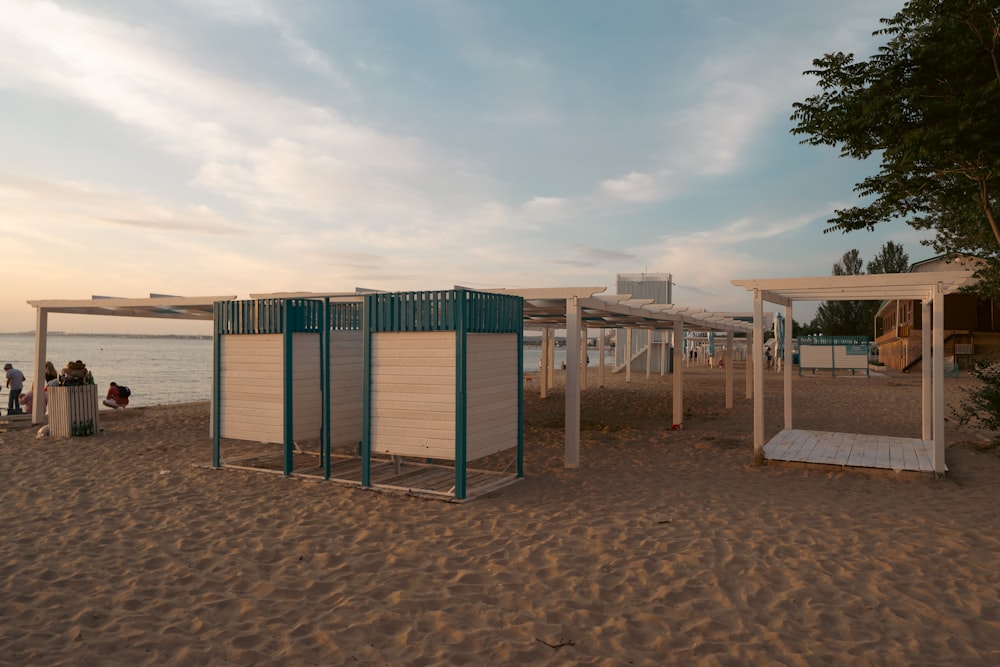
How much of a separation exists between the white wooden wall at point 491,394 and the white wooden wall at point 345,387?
1794 mm

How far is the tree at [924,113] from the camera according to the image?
8.13 meters

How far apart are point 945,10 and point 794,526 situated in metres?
7.18

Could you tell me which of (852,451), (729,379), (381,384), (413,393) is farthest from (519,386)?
(729,379)

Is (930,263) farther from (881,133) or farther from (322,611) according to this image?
(322,611)

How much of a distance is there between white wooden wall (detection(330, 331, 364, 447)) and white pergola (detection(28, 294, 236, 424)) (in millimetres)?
4016

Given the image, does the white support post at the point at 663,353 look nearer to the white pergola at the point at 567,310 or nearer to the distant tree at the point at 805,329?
the white pergola at the point at 567,310

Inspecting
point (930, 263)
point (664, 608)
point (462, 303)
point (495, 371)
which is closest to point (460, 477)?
point (495, 371)

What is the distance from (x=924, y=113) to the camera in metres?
8.83

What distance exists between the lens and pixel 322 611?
4047 mm

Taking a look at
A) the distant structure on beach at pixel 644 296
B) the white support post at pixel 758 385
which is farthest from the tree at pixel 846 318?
the white support post at pixel 758 385

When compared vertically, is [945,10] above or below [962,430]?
above

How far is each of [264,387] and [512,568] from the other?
16.3 ft

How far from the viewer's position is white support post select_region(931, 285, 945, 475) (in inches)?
302

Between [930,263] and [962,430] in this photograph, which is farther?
[930,263]
